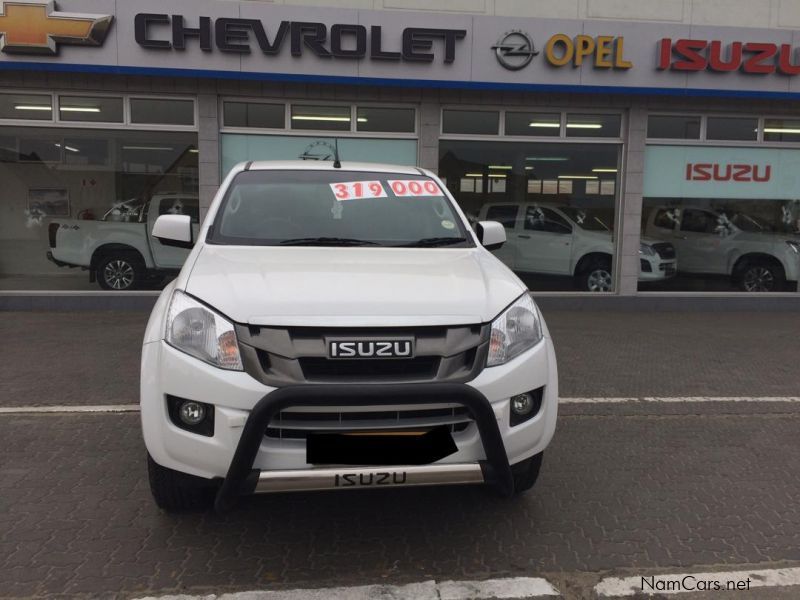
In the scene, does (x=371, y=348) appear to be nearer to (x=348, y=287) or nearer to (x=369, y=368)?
(x=369, y=368)

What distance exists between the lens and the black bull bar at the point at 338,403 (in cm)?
256

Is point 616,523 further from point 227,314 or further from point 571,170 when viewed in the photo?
point 571,170

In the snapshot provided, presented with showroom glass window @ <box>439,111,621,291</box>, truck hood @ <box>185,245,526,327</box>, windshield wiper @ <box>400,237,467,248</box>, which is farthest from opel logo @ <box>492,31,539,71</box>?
truck hood @ <box>185,245,526,327</box>

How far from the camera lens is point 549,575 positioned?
2930 millimetres

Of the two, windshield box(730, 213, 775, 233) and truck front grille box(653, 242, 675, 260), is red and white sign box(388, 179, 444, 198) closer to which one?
truck front grille box(653, 242, 675, 260)

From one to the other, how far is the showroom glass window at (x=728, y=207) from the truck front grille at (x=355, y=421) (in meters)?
9.41

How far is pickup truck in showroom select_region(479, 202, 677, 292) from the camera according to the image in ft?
36.2

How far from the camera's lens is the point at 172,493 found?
10.7 feet

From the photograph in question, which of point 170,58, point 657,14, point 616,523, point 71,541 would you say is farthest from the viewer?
point 657,14

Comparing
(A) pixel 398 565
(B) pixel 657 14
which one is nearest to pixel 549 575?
(A) pixel 398 565

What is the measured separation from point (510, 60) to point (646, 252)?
400 cm

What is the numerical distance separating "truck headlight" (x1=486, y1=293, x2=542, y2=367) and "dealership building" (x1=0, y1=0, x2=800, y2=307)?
750 cm

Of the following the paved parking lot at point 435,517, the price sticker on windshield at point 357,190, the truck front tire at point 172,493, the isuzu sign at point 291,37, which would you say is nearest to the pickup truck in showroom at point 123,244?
the isuzu sign at point 291,37

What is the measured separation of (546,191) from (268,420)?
9.21 meters
